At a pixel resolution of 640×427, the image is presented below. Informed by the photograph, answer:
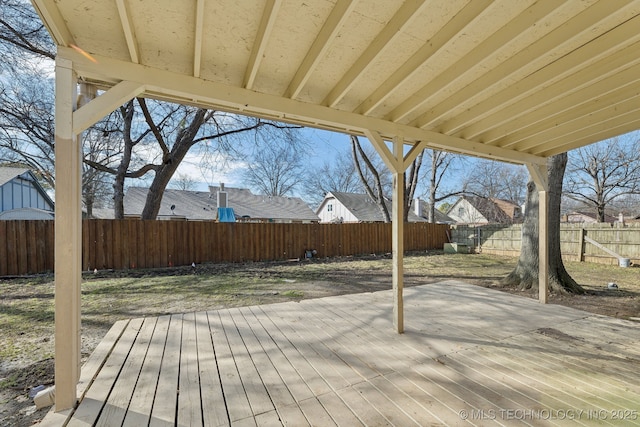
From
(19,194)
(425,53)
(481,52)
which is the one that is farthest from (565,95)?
(19,194)

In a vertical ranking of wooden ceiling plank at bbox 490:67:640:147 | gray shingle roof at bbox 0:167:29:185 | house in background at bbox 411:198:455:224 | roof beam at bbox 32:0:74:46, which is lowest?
house in background at bbox 411:198:455:224

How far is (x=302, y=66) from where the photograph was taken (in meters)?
2.15

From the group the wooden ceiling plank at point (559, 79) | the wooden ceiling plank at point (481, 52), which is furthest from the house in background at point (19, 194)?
the wooden ceiling plank at point (559, 79)

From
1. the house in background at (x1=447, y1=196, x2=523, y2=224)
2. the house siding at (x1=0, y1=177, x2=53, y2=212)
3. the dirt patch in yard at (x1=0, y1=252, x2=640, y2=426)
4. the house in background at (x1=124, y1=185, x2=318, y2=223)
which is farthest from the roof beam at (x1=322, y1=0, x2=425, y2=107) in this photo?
the house in background at (x1=447, y1=196, x2=523, y2=224)

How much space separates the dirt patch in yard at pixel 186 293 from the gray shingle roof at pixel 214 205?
11.2 meters

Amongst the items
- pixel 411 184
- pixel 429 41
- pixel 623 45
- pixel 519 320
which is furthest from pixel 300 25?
pixel 411 184

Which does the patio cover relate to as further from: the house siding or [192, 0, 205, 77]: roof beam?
the house siding

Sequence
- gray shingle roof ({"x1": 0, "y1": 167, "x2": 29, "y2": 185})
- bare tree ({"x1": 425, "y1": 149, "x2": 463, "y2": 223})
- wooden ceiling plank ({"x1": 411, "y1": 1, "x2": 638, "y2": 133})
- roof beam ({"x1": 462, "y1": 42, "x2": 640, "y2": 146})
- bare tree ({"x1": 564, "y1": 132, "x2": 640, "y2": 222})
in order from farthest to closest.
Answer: bare tree ({"x1": 425, "y1": 149, "x2": 463, "y2": 223}), bare tree ({"x1": 564, "y1": 132, "x2": 640, "y2": 222}), gray shingle roof ({"x1": 0, "y1": 167, "x2": 29, "y2": 185}), roof beam ({"x1": 462, "y1": 42, "x2": 640, "y2": 146}), wooden ceiling plank ({"x1": 411, "y1": 1, "x2": 638, "y2": 133})

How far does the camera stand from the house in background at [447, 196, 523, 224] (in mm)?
26109

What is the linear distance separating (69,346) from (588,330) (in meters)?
4.47

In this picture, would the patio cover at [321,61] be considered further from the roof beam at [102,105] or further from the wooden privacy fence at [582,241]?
the wooden privacy fence at [582,241]

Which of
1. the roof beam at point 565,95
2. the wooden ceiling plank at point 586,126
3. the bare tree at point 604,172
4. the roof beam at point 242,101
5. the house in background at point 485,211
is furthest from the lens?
the house in background at point 485,211

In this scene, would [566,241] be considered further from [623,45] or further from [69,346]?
[69,346]

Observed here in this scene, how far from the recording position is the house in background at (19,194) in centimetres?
1147
